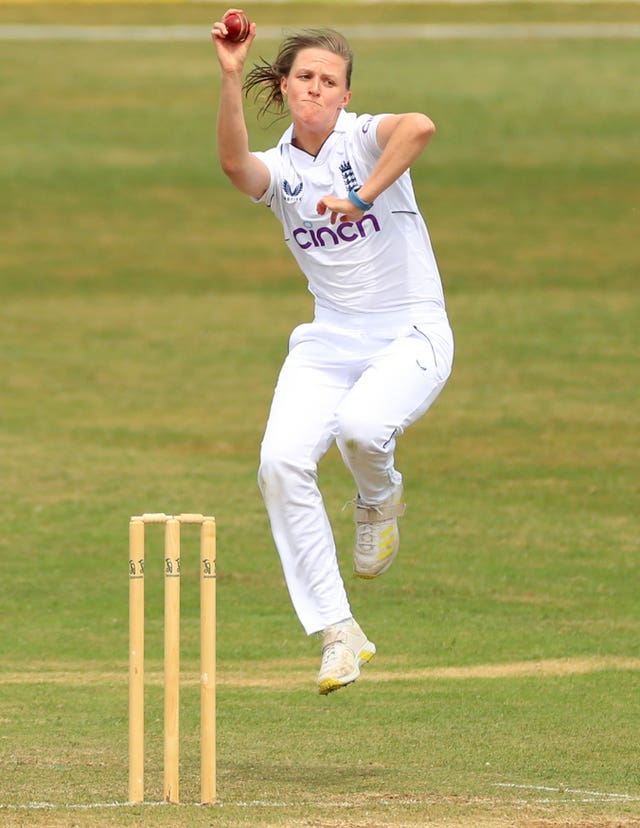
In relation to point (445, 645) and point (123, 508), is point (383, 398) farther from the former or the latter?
point (123, 508)

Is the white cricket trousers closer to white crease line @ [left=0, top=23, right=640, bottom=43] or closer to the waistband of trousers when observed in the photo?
the waistband of trousers

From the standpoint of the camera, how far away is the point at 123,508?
564 inches

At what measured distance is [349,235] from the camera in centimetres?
753

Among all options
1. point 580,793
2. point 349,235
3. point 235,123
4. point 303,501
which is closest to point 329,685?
point 303,501

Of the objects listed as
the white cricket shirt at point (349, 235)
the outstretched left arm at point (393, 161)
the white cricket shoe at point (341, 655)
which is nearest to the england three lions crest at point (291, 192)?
the white cricket shirt at point (349, 235)

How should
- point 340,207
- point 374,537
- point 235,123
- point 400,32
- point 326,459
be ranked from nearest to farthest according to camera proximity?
point 340,207
point 235,123
point 374,537
point 326,459
point 400,32

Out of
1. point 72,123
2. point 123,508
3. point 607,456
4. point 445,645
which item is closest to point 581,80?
point 72,123

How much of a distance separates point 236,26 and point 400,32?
31860 mm

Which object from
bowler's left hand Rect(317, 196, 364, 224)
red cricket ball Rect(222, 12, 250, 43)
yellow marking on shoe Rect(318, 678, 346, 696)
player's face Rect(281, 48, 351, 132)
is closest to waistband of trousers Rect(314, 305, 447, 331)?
bowler's left hand Rect(317, 196, 364, 224)

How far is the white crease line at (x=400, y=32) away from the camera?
37.6m

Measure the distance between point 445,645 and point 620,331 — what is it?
1109cm

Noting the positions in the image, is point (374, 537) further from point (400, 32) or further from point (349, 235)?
point (400, 32)

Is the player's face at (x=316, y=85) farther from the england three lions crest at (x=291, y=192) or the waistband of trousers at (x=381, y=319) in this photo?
the waistband of trousers at (x=381, y=319)

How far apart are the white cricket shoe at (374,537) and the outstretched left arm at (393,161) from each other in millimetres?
1389
